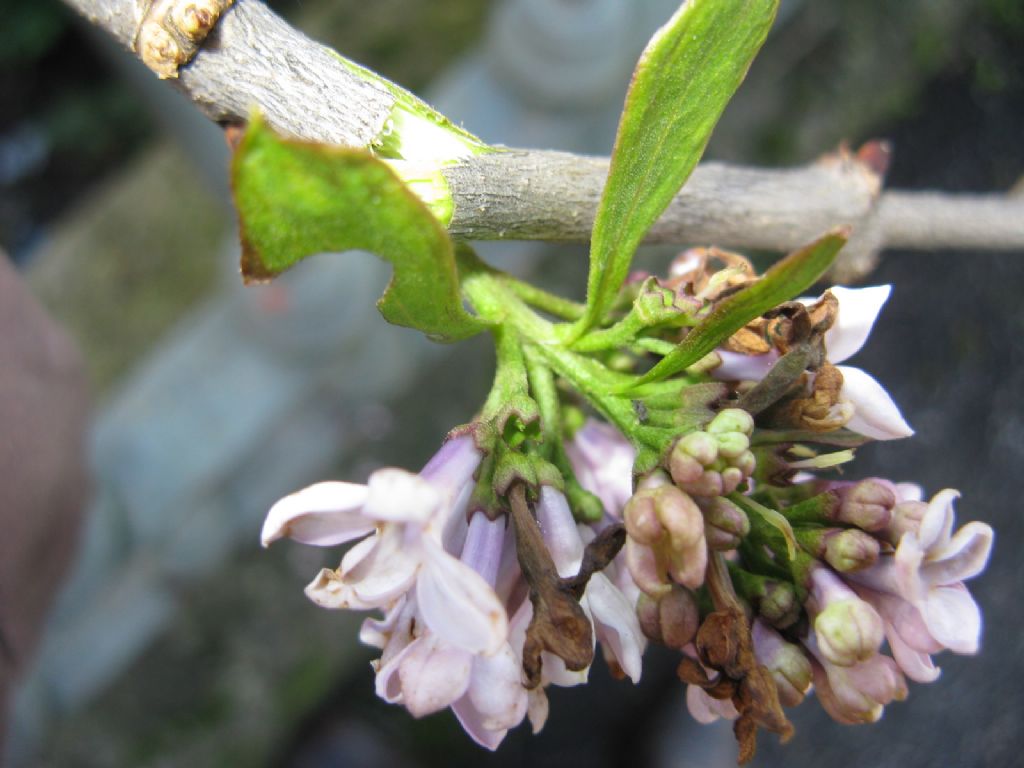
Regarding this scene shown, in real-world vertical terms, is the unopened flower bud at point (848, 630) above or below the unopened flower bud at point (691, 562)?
below

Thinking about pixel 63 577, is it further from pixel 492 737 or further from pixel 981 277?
pixel 981 277

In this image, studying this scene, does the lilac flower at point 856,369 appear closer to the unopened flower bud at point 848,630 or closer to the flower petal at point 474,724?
the unopened flower bud at point 848,630

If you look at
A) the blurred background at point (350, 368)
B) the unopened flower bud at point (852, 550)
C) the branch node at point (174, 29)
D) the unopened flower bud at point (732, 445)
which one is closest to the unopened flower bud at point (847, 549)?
the unopened flower bud at point (852, 550)

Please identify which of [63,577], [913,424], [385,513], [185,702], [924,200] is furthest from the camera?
[913,424]

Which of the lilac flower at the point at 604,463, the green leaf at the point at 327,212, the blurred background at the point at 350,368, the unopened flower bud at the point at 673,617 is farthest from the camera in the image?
the blurred background at the point at 350,368

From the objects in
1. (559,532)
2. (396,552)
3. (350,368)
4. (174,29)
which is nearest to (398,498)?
(396,552)

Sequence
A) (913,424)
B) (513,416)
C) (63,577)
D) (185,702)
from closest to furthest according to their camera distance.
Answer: (513,416)
(63,577)
(185,702)
(913,424)

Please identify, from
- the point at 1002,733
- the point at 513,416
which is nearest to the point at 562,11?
the point at 513,416

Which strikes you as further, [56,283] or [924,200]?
[56,283]

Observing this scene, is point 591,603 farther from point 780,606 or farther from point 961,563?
point 961,563
